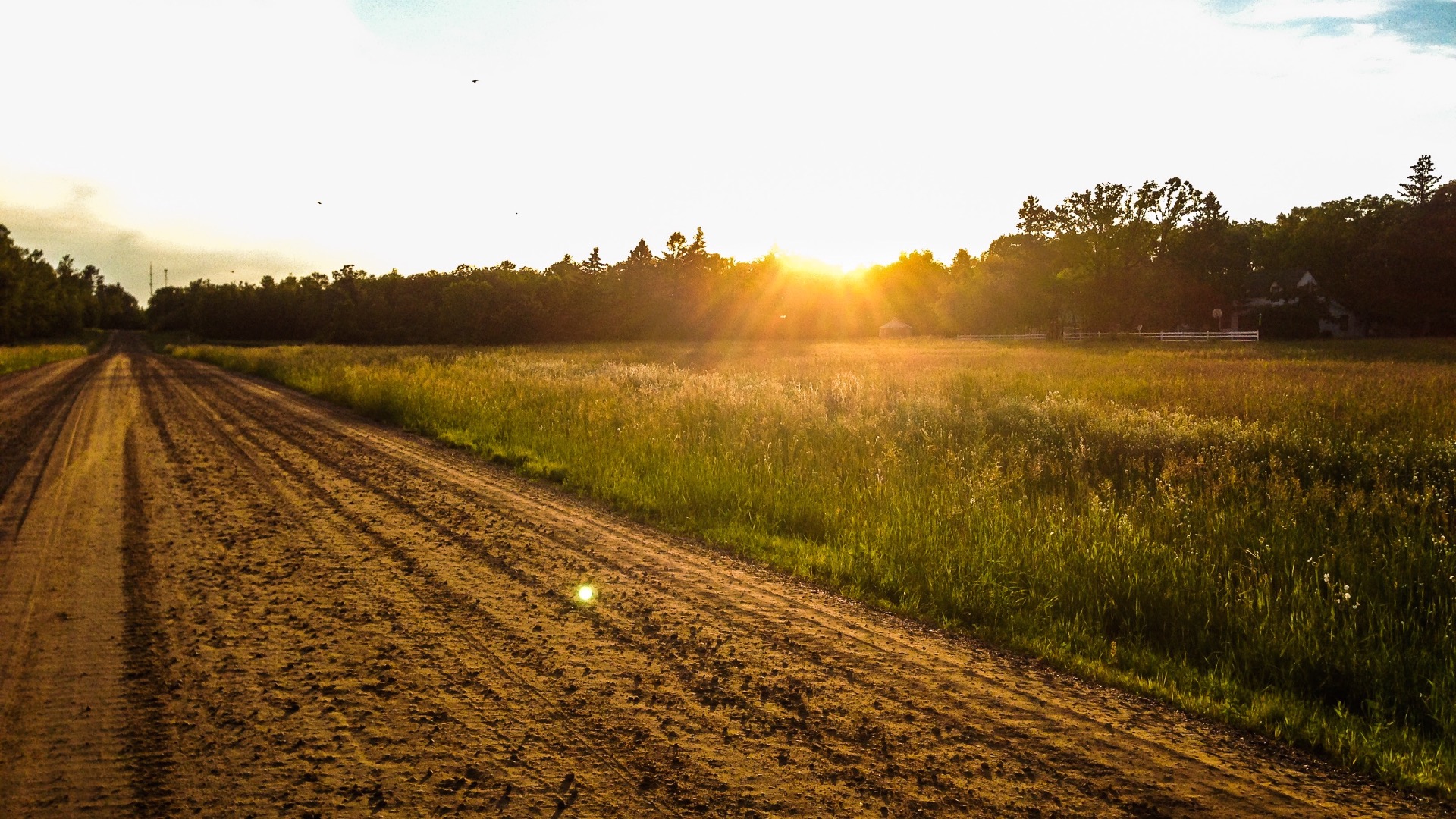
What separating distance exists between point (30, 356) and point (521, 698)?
5739 cm

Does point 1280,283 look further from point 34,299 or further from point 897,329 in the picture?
point 34,299

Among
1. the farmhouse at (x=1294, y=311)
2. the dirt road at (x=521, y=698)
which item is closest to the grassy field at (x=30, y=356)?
the dirt road at (x=521, y=698)

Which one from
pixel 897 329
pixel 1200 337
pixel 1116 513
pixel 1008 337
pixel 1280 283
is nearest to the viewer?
pixel 1116 513

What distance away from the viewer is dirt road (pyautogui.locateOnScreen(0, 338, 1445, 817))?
329 cm

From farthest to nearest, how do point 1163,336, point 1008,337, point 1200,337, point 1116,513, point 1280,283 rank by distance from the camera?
point 1008,337 → point 1280,283 → point 1163,336 → point 1200,337 → point 1116,513

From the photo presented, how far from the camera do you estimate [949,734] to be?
3.82 m

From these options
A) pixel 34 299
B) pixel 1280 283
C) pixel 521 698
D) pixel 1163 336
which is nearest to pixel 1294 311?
pixel 1163 336

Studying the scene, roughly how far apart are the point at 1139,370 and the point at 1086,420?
16515 mm

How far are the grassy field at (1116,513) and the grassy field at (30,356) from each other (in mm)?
36016

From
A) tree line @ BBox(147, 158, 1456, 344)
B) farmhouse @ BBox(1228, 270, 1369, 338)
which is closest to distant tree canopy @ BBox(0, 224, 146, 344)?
tree line @ BBox(147, 158, 1456, 344)

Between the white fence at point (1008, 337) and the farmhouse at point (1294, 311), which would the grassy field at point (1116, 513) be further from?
the white fence at point (1008, 337)

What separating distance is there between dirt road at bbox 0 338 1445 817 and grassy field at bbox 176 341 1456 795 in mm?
752

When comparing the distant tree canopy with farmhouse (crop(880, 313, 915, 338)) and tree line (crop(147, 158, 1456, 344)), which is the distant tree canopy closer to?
tree line (crop(147, 158, 1456, 344))

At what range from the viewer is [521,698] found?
4098 millimetres
